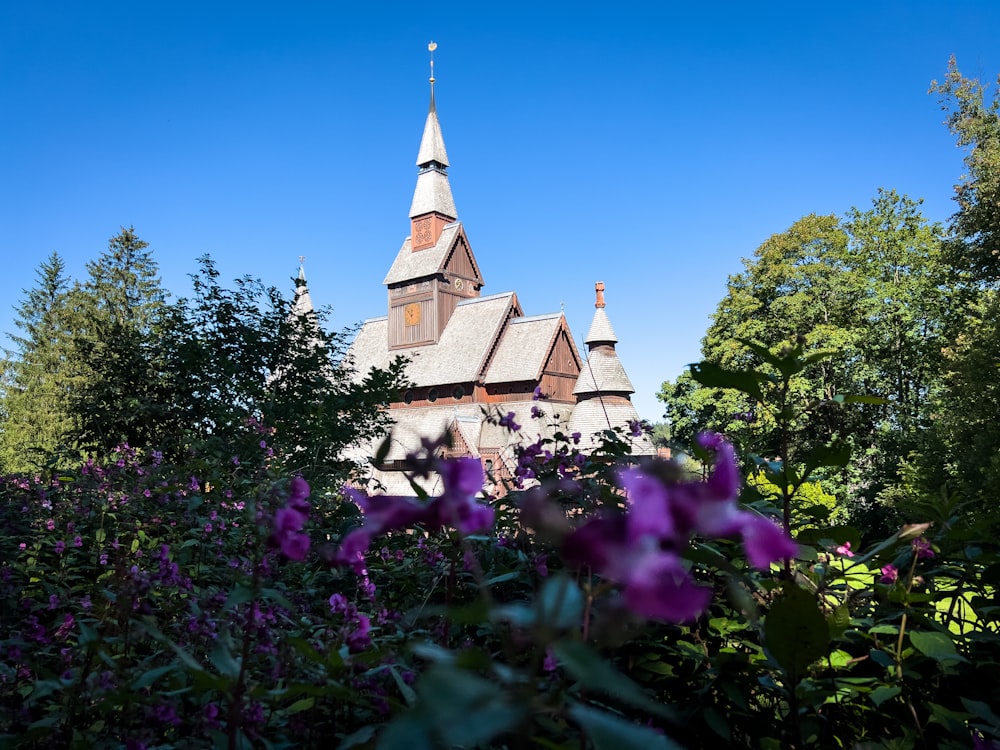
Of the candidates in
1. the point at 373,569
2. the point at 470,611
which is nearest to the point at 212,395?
the point at 373,569

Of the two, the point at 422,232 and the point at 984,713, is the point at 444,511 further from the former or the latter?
the point at 422,232

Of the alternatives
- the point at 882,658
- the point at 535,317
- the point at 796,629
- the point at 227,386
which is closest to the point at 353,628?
the point at 796,629

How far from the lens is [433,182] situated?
38219mm

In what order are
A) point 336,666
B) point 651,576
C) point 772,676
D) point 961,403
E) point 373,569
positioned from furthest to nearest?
point 961,403, point 373,569, point 772,676, point 336,666, point 651,576

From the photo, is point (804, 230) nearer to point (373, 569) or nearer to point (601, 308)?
point (601, 308)

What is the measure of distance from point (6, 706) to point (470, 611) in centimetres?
176

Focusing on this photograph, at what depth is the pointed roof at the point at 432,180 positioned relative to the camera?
37.9 meters

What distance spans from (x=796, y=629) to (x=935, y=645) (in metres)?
0.42

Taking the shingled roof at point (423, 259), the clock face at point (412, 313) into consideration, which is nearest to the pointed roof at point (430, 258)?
the shingled roof at point (423, 259)

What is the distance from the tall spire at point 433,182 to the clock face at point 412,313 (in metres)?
3.60

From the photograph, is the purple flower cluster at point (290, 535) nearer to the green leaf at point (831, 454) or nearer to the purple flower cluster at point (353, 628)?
the purple flower cluster at point (353, 628)

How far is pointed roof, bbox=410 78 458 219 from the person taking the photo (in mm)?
37906

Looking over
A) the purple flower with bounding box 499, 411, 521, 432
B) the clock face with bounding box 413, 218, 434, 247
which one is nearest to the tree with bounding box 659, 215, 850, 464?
the clock face with bounding box 413, 218, 434, 247

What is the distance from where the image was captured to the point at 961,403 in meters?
20.2
